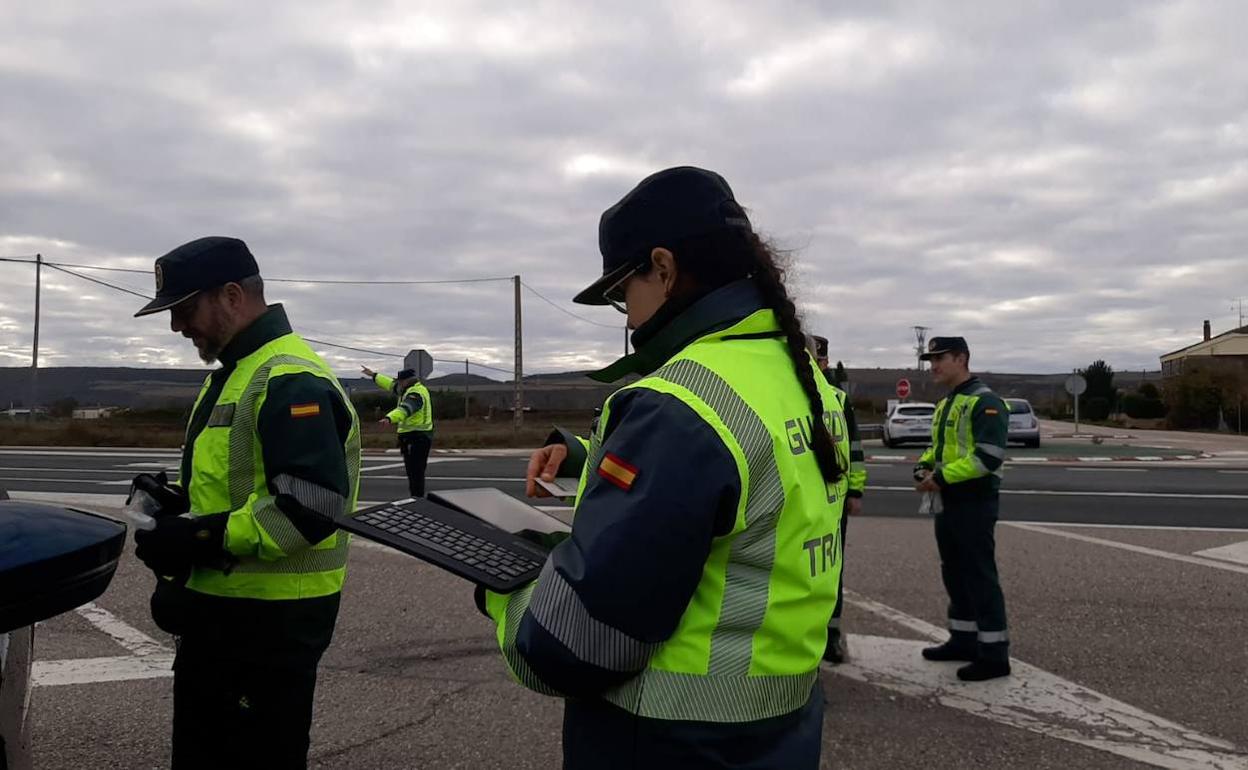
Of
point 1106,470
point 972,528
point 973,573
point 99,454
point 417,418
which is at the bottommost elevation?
point 99,454

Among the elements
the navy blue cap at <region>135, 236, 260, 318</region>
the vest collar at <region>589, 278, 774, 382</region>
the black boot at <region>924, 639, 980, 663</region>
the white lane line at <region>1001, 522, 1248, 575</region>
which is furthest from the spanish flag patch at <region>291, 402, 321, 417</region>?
the white lane line at <region>1001, 522, 1248, 575</region>

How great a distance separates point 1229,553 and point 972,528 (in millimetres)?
5246

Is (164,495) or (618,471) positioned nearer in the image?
(618,471)

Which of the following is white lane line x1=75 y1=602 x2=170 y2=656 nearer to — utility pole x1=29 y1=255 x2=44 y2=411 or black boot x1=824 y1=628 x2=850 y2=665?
black boot x1=824 y1=628 x2=850 y2=665

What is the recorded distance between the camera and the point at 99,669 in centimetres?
505

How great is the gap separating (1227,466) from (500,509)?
23.6m

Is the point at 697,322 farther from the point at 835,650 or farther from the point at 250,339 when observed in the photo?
the point at 835,650

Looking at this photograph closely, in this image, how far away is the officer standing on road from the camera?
16.6 ft

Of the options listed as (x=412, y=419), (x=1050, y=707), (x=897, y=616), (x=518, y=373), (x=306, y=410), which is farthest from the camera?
(x=518, y=373)

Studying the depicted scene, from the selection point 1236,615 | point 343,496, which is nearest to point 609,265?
point 343,496

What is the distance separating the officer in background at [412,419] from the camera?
12.6 m

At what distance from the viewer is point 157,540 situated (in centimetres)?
258

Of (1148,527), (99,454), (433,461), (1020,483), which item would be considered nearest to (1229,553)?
(1148,527)

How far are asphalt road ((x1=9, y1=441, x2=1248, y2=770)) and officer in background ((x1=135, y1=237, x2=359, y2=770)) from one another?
4.45 feet
